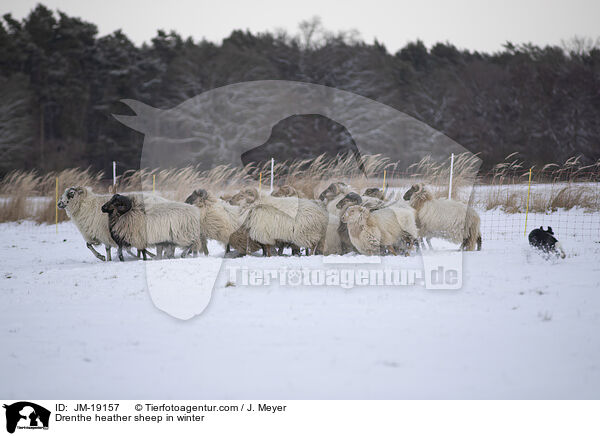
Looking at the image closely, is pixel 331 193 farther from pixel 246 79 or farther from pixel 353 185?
pixel 246 79

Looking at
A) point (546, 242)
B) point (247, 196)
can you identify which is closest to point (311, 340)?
point (546, 242)

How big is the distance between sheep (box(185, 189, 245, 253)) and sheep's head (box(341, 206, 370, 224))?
1.94 meters

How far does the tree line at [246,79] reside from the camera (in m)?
26.2

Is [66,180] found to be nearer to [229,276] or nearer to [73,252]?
[73,252]

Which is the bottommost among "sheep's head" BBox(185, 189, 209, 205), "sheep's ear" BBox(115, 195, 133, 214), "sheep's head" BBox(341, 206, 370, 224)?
"sheep's head" BBox(341, 206, 370, 224)

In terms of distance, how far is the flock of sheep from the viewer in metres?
7.30

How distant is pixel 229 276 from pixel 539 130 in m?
25.3

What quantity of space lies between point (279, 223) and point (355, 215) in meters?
1.23

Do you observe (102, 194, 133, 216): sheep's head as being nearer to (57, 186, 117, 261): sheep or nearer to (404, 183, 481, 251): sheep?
(57, 186, 117, 261): sheep

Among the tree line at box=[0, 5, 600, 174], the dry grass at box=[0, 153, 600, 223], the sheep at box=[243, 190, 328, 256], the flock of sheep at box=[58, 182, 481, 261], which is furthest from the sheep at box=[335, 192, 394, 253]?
the tree line at box=[0, 5, 600, 174]

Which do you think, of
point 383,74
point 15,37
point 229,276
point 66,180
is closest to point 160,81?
point 15,37

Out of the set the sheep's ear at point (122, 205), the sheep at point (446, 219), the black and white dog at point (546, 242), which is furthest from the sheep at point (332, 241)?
the sheep's ear at point (122, 205)

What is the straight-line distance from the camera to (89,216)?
8453mm
